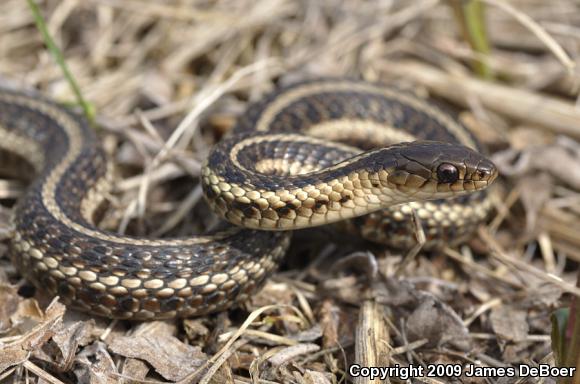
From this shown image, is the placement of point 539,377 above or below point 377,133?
below

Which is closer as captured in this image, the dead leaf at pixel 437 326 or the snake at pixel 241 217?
the snake at pixel 241 217

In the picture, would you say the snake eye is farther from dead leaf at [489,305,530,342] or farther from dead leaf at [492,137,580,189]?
dead leaf at [492,137,580,189]

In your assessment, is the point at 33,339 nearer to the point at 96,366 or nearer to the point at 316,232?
the point at 96,366

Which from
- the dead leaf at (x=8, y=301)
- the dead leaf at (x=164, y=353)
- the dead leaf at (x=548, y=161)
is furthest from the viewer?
the dead leaf at (x=548, y=161)

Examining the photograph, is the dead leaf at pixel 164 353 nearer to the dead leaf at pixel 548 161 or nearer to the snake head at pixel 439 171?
the snake head at pixel 439 171

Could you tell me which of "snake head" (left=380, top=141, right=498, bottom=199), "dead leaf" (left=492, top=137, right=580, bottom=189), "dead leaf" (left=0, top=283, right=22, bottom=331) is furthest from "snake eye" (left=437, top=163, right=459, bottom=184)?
"dead leaf" (left=0, top=283, right=22, bottom=331)

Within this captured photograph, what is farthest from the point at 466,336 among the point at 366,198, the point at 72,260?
the point at 72,260

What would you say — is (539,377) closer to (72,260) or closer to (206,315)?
(206,315)

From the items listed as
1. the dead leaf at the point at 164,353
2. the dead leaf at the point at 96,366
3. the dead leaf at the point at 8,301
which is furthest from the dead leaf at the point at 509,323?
the dead leaf at the point at 8,301
